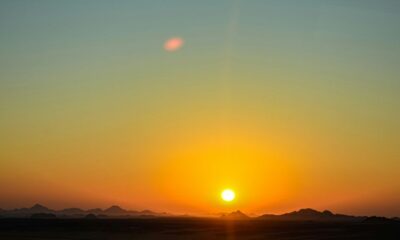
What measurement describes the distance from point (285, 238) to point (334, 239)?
6.74 metres

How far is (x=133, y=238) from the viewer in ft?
213

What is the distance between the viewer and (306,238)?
66812mm

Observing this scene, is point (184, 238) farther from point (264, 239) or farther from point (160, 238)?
point (264, 239)

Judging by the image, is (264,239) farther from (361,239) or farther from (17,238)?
(17,238)

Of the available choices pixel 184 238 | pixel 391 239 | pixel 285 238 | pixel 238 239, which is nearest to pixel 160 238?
pixel 184 238

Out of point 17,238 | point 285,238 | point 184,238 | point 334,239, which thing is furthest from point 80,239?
point 334,239

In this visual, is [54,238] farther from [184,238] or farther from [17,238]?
[184,238]

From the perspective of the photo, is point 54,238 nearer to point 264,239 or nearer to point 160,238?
point 160,238

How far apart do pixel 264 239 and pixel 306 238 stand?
716 centimetres

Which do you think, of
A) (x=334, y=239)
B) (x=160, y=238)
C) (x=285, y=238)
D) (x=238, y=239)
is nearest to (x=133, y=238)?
(x=160, y=238)

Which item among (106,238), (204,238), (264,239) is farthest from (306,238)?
(106,238)

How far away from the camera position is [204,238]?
63.7 meters

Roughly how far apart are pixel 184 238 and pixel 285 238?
14.0 meters

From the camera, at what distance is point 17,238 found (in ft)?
206
